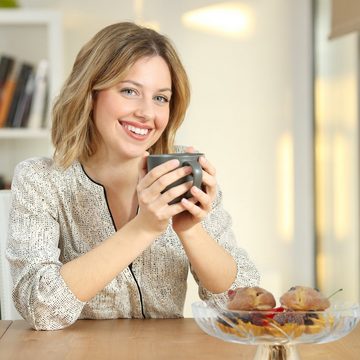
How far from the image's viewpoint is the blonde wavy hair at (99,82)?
191 cm

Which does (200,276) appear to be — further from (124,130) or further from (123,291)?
(124,130)

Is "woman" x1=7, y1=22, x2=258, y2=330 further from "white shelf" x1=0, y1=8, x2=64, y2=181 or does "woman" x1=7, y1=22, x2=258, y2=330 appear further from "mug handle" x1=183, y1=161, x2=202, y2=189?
"white shelf" x1=0, y1=8, x2=64, y2=181

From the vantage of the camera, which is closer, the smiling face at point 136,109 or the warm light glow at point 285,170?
the smiling face at point 136,109

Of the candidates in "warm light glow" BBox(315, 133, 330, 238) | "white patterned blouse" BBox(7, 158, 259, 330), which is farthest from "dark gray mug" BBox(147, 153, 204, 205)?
"warm light glow" BBox(315, 133, 330, 238)

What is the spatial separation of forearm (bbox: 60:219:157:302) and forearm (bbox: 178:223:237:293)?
9cm

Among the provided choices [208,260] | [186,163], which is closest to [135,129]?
[208,260]

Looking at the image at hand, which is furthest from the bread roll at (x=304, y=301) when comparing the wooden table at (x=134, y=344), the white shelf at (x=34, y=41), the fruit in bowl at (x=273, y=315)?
the white shelf at (x=34, y=41)

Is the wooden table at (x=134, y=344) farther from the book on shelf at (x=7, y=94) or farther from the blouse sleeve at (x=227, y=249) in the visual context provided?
the book on shelf at (x=7, y=94)

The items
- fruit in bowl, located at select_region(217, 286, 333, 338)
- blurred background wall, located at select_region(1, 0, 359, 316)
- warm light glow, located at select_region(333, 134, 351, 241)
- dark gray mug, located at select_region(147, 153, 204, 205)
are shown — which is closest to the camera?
fruit in bowl, located at select_region(217, 286, 333, 338)

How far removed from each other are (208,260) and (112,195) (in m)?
0.33

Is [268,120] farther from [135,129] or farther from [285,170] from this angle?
[135,129]

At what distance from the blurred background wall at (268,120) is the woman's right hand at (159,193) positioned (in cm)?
245

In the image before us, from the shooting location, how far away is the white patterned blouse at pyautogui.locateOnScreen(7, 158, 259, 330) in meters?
1.86

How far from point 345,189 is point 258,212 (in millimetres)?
427
